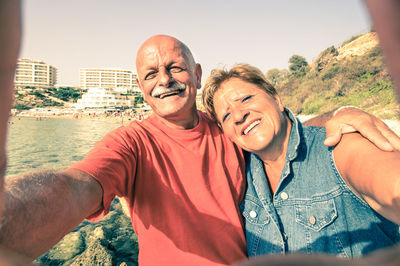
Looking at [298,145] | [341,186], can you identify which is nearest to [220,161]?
[298,145]

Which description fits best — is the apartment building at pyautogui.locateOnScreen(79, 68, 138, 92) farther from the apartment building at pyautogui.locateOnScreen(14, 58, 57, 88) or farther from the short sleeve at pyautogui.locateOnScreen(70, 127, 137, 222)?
the short sleeve at pyautogui.locateOnScreen(70, 127, 137, 222)

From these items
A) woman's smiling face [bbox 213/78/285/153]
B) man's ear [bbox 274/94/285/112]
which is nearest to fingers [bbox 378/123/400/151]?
woman's smiling face [bbox 213/78/285/153]

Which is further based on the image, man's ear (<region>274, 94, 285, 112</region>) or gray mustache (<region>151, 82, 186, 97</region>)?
gray mustache (<region>151, 82, 186, 97</region>)

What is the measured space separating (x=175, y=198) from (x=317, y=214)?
1090mm

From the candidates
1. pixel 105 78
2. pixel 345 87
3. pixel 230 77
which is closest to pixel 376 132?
pixel 230 77

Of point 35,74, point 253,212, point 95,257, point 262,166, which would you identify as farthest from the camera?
point 35,74

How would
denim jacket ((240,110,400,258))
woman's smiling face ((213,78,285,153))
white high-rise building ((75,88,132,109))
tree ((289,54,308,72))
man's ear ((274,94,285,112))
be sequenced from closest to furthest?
denim jacket ((240,110,400,258)) < woman's smiling face ((213,78,285,153)) < man's ear ((274,94,285,112)) < tree ((289,54,308,72)) < white high-rise building ((75,88,132,109))

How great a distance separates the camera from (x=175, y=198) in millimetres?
1882

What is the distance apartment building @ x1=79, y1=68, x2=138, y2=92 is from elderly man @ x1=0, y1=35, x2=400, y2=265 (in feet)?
359

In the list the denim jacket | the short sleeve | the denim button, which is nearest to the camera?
the short sleeve

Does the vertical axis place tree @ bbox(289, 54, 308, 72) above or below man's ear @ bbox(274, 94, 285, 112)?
above

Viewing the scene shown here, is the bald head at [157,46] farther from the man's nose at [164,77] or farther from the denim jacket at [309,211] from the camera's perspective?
the denim jacket at [309,211]

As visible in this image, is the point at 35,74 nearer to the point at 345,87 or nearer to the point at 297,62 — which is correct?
the point at 297,62

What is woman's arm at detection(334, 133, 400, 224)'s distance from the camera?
107cm
